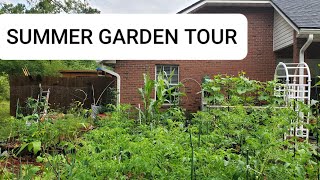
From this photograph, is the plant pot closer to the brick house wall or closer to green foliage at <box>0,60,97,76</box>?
the brick house wall

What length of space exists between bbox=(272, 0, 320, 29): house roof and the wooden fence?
581 centimetres

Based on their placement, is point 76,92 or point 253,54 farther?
point 76,92

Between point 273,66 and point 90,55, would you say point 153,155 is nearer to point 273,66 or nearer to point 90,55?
point 90,55

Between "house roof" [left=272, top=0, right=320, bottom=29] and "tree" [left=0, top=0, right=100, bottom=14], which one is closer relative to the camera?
"house roof" [left=272, top=0, right=320, bottom=29]

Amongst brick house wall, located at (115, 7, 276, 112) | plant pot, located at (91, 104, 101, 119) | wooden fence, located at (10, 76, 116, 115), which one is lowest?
plant pot, located at (91, 104, 101, 119)

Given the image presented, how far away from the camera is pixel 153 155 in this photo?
2.60 m

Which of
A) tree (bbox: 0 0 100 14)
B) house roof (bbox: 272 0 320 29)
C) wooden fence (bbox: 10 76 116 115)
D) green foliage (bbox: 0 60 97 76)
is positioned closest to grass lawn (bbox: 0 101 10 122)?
wooden fence (bbox: 10 76 116 115)

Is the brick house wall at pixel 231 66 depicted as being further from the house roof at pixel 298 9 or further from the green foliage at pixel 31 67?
the green foliage at pixel 31 67

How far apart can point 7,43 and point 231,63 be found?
696 centimetres

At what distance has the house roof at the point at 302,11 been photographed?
9948 mm

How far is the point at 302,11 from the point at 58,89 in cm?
779

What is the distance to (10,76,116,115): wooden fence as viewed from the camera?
13094mm

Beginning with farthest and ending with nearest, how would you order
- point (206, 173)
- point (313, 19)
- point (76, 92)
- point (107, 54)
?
point (76, 92), point (313, 19), point (107, 54), point (206, 173)

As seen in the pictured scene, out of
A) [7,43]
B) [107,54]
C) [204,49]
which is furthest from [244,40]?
[7,43]
